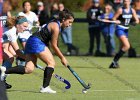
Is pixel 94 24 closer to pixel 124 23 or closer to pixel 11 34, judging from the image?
pixel 124 23

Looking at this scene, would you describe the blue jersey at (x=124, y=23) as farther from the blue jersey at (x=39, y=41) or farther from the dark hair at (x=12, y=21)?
the blue jersey at (x=39, y=41)

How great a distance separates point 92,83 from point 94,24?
7828 mm

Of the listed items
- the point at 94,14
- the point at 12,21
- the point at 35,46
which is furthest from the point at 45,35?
the point at 94,14

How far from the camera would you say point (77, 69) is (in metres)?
16.3

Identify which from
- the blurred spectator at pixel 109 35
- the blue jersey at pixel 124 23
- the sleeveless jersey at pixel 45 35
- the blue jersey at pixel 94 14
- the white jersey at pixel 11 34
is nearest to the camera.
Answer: the sleeveless jersey at pixel 45 35

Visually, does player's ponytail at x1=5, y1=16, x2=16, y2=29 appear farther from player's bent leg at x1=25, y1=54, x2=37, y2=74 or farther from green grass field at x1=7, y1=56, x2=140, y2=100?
green grass field at x1=7, y1=56, x2=140, y2=100

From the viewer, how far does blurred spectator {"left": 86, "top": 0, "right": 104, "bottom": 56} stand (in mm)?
20547

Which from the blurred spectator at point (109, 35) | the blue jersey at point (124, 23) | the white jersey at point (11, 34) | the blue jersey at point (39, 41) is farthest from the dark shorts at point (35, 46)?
the blurred spectator at point (109, 35)

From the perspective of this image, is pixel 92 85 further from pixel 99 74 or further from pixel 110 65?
pixel 110 65

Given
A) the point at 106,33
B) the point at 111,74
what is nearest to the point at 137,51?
the point at 106,33

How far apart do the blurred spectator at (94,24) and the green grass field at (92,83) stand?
2.65 m

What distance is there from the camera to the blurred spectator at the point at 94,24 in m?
20.5

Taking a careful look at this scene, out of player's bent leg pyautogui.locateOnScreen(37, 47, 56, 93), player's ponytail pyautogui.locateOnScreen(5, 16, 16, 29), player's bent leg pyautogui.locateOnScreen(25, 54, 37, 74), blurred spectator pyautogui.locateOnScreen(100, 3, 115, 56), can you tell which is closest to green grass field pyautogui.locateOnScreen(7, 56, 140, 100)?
player's bent leg pyautogui.locateOnScreen(37, 47, 56, 93)

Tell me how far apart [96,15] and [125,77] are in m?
6.50
